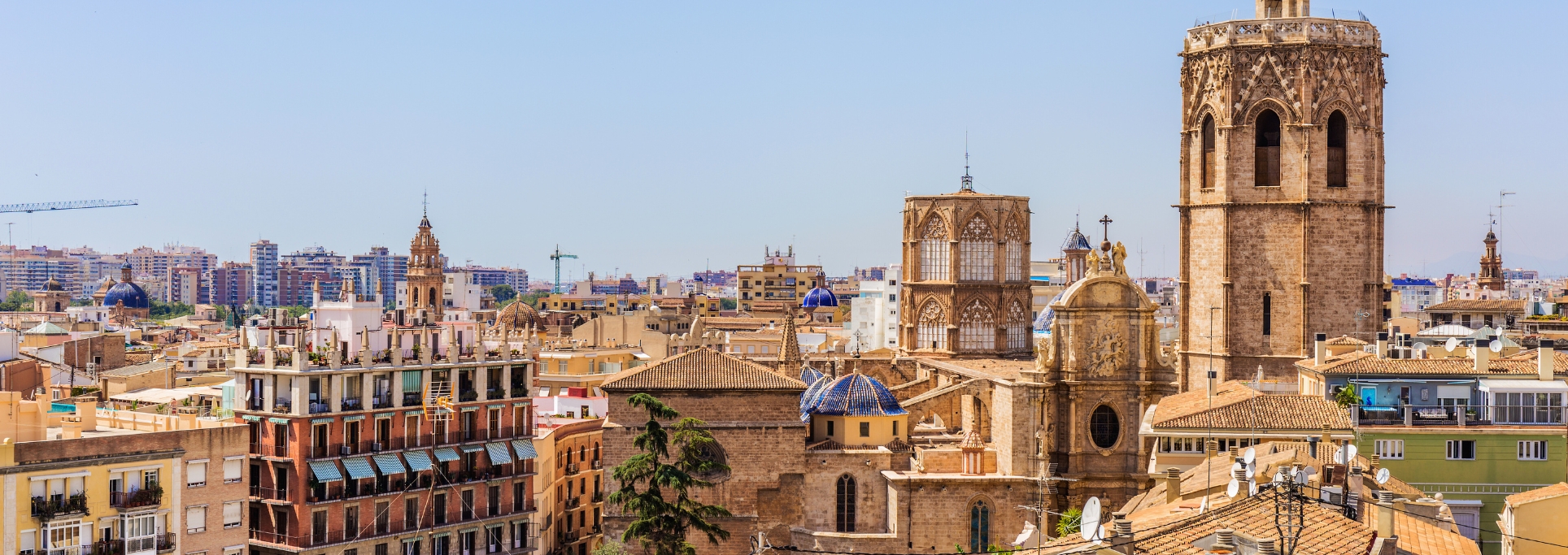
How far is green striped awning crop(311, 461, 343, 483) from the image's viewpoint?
40.7 metres

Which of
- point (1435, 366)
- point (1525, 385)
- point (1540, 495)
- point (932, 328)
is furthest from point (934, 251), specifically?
point (1540, 495)

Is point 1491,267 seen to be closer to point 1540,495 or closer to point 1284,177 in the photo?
point 1284,177

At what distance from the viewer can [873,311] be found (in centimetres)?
11138

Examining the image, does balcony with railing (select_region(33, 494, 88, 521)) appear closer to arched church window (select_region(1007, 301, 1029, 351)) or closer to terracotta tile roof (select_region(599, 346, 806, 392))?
terracotta tile roof (select_region(599, 346, 806, 392))

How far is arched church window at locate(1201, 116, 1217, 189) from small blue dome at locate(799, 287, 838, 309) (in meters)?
96.3

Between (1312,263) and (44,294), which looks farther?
(44,294)

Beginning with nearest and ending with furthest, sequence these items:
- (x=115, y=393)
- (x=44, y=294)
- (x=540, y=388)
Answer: (x=115, y=393) < (x=540, y=388) < (x=44, y=294)

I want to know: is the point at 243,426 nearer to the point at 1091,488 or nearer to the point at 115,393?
the point at 115,393

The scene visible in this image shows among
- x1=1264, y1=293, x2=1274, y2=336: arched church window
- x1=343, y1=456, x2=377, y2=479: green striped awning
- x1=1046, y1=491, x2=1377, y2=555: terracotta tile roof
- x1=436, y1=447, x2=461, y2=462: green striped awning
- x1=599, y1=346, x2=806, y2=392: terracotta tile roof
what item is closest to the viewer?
x1=1046, y1=491, x2=1377, y2=555: terracotta tile roof

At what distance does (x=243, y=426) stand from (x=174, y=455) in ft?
7.79

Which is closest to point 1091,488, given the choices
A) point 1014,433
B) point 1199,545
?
point 1014,433

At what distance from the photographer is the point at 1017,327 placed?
2581 inches

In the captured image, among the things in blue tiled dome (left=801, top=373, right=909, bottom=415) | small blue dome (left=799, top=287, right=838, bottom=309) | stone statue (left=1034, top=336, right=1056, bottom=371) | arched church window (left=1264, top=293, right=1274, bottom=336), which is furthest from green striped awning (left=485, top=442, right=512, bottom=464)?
small blue dome (left=799, top=287, right=838, bottom=309)

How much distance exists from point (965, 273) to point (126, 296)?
4212 inches
